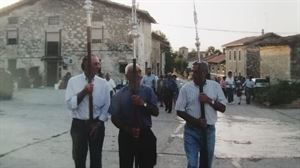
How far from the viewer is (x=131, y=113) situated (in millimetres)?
6297

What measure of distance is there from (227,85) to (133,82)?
68.0 feet

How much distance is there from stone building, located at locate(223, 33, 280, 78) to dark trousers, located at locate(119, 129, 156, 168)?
5353cm

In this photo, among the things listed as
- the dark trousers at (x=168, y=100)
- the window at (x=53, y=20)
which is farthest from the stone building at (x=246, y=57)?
the dark trousers at (x=168, y=100)

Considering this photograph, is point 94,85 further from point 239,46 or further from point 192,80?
point 239,46

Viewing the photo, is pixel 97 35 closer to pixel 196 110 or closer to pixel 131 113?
pixel 196 110

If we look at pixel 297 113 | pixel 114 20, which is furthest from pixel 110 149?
pixel 114 20

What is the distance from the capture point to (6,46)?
45.5 metres

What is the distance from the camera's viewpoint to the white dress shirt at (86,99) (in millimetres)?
6551

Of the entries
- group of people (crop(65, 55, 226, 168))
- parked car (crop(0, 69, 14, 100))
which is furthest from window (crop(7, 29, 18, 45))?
group of people (crop(65, 55, 226, 168))

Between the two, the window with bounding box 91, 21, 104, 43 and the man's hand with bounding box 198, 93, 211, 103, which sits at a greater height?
the window with bounding box 91, 21, 104, 43

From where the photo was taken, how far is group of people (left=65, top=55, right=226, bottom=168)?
6.30 m

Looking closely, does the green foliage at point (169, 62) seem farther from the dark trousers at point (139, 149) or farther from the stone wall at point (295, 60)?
the dark trousers at point (139, 149)

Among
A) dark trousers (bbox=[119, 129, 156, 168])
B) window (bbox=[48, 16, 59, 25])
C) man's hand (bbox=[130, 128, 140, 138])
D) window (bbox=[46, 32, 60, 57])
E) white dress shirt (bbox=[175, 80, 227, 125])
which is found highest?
window (bbox=[48, 16, 59, 25])

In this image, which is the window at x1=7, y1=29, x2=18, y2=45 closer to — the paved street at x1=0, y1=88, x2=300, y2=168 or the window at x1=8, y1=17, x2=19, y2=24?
the window at x1=8, y1=17, x2=19, y2=24
